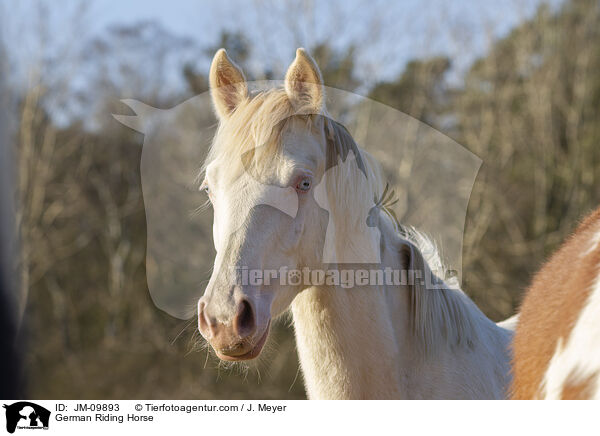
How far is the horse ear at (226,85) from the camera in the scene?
2055mm

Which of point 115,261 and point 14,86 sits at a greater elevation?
point 14,86

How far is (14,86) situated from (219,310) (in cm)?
965

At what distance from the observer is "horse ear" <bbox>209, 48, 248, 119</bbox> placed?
2.05m

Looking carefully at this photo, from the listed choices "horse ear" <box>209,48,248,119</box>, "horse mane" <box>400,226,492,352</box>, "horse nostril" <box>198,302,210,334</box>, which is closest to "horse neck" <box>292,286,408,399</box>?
"horse mane" <box>400,226,492,352</box>

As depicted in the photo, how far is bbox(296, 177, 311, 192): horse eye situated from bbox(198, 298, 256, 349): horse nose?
16.3 inches

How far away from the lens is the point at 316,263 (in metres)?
1.90

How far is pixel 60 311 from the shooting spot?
37.6 feet

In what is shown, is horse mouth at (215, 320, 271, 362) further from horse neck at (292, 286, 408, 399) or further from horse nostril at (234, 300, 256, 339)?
horse neck at (292, 286, 408, 399)

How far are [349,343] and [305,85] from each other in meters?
0.91

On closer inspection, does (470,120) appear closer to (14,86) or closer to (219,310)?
(14,86)

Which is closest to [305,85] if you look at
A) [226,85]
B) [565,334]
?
[226,85]
